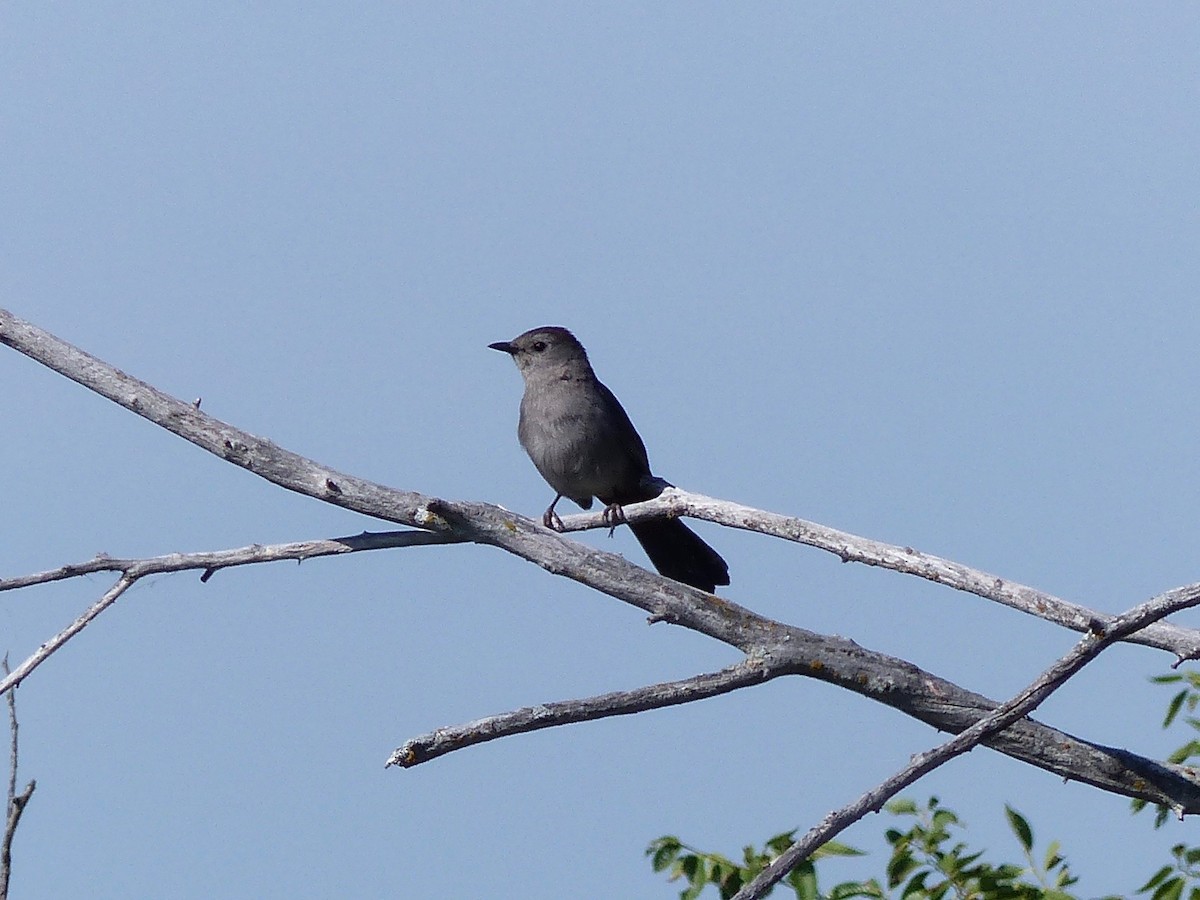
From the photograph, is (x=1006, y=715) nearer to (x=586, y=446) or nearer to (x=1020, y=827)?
(x=1020, y=827)

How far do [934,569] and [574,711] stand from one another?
5.91ft

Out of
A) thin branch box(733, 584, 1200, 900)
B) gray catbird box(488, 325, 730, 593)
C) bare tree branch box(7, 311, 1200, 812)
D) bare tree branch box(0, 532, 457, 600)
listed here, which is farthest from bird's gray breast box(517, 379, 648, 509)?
thin branch box(733, 584, 1200, 900)

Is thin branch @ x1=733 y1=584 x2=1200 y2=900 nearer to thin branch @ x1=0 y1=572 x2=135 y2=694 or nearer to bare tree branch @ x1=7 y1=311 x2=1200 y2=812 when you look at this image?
bare tree branch @ x1=7 y1=311 x2=1200 y2=812

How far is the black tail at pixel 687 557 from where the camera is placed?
7312mm

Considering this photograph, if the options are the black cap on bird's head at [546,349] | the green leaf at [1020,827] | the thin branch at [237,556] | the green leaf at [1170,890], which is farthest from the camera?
the black cap on bird's head at [546,349]

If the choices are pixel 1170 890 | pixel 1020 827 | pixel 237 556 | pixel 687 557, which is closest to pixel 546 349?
pixel 687 557

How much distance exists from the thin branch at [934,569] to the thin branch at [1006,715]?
0.45m

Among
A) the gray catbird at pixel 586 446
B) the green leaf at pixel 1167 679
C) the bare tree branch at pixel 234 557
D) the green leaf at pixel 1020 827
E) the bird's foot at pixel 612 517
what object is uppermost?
the gray catbird at pixel 586 446

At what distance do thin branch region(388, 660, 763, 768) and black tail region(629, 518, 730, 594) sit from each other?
3.39 m

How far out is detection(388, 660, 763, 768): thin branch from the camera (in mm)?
3428

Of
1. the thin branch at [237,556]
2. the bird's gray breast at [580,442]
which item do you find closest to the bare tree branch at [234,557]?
the thin branch at [237,556]

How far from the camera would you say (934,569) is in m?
4.79

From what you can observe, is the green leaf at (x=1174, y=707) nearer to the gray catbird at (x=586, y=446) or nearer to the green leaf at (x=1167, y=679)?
the green leaf at (x=1167, y=679)

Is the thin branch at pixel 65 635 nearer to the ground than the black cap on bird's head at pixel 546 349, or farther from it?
nearer to the ground
